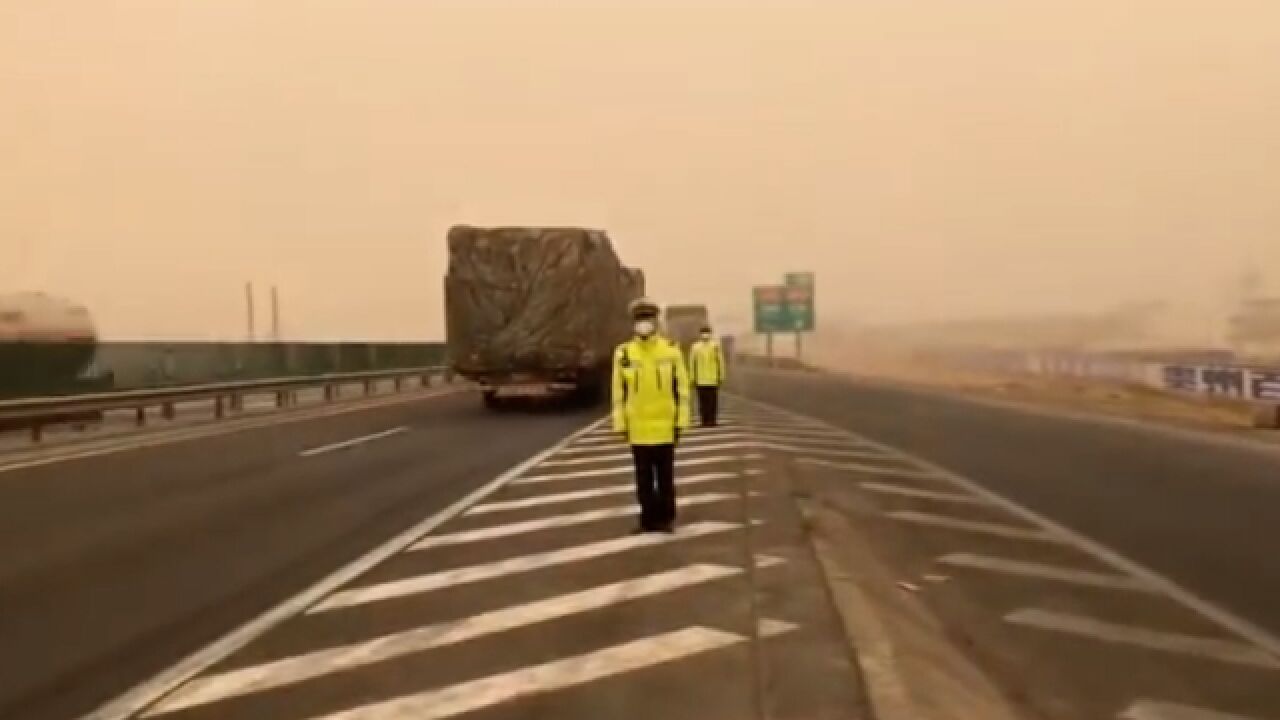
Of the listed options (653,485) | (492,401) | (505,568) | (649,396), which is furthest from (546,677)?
(492,401)

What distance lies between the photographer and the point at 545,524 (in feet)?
40.5

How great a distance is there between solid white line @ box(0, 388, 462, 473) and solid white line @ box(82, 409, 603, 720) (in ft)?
28.7

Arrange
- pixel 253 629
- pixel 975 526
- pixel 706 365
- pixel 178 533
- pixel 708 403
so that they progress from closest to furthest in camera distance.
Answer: pixel 253 629 → pixel 178 533 → pixel 975 526 → pixel 706 365 → pixel 708 403

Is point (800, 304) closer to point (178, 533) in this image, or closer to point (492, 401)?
point (492, 401)

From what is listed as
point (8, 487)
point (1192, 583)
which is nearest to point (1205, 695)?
point (1192, 583)

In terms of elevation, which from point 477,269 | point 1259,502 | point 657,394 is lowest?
point 1259,502

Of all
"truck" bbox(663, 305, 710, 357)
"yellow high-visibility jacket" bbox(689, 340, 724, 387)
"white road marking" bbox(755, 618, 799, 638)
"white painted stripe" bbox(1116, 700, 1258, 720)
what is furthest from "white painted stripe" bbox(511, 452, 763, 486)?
"truck" bbox(663, 305, 710, 357)

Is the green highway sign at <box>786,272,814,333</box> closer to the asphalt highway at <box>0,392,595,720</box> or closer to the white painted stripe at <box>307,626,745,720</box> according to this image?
the asphalt highway at <box>0,392,595,720</box>

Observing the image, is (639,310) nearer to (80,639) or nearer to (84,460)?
(80,639)

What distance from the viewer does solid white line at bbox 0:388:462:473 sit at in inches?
789

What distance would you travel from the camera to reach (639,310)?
1145 cm

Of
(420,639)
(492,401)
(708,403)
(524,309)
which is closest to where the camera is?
(420,639)

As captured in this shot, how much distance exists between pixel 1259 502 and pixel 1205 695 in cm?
921

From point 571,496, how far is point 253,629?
648 cm
